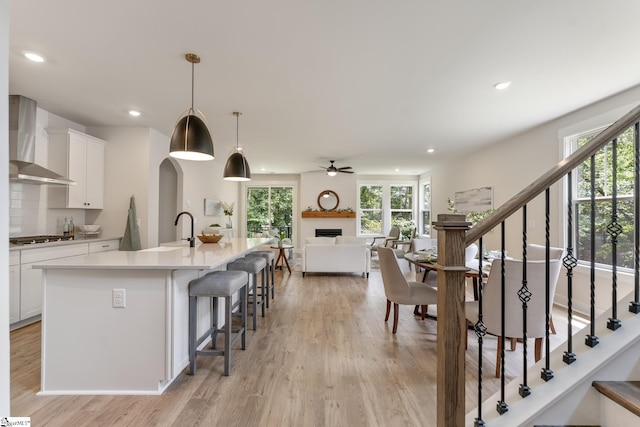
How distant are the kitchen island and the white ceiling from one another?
1676 millimetres

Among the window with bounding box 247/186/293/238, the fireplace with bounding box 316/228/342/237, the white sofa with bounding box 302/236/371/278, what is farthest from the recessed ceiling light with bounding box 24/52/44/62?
the fireplace with bounding box 316/228/342/237

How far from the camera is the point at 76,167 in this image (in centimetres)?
397

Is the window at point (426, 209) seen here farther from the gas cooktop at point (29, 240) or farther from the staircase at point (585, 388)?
the gas cooktop at point (29, 240)

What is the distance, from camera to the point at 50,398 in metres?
1.90

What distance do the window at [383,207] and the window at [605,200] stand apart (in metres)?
5.45

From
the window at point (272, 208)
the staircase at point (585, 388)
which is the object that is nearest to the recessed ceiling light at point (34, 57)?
the staircase at point (585, 388)

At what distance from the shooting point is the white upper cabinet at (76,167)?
3.85 meters

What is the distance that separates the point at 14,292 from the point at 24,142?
1.70 metres

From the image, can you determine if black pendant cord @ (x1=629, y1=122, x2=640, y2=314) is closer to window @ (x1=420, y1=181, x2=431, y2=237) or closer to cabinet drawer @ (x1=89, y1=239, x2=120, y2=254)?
cabinet drawer @ (x1=89, y1=239, x2=120, y2=254)

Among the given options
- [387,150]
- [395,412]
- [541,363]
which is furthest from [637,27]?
[387,150]

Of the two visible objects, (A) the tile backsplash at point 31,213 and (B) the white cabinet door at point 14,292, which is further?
(A) the tile backsplash at point 31,213

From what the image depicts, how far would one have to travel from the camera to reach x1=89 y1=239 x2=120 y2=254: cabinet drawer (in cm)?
382

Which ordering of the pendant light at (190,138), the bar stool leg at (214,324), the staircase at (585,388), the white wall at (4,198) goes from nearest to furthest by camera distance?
the white wall at (4,198) < the staircase at (585,388) < the pendant light at (190,138) < the bar stool leg at (214,324)

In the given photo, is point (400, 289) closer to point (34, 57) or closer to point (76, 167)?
point (34, 57)
